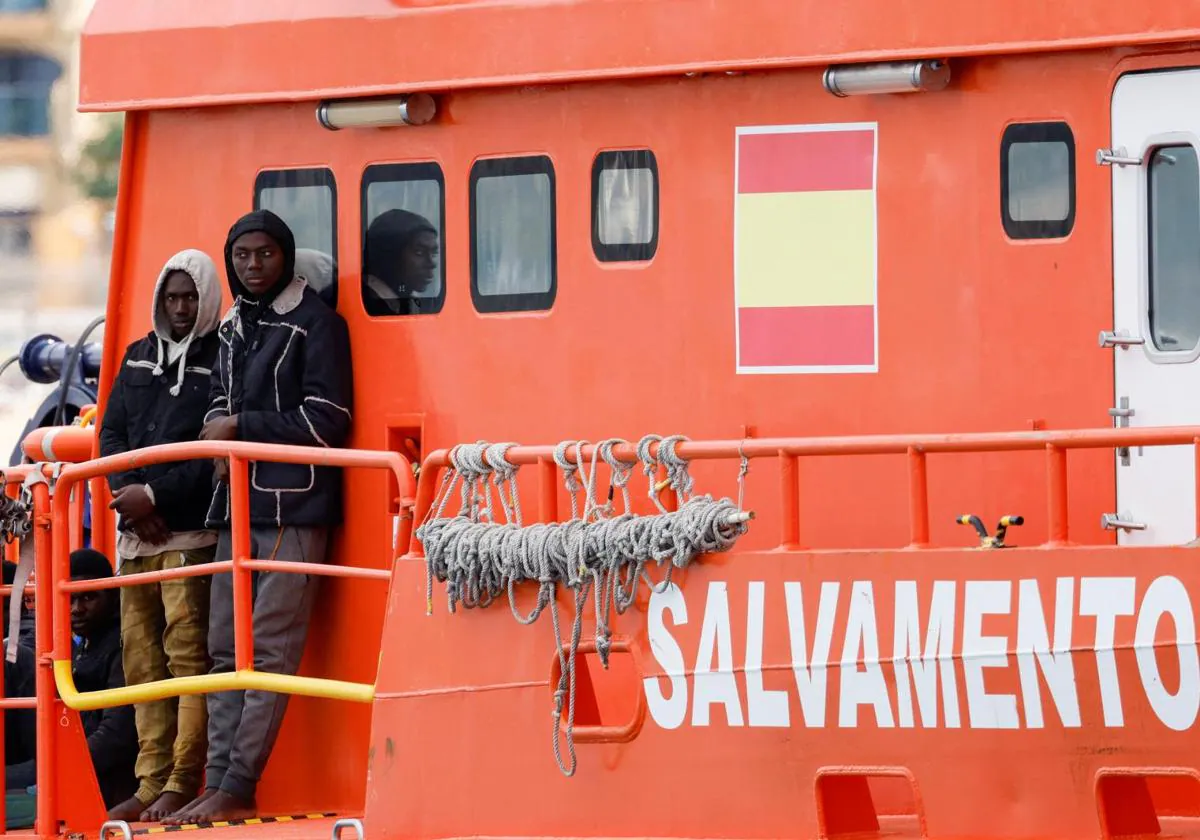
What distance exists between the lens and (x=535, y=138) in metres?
8.02

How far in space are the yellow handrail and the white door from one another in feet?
8.17

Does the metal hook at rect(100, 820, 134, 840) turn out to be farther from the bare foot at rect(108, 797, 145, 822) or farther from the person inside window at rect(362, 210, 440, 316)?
the person inside window at rect(362, 210, 440, 316)

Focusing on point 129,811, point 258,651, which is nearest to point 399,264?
point 258,651

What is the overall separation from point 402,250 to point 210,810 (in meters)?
2.18

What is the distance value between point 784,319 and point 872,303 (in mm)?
314

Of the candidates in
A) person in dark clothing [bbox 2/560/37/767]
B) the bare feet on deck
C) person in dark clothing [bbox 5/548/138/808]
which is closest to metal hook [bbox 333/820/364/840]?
the bare feet on deck

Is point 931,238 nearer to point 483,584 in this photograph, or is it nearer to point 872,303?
point 872,303

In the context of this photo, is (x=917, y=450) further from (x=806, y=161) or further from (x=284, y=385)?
(x=284, y=385)

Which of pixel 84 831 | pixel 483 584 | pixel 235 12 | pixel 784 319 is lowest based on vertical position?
pixel 84 831

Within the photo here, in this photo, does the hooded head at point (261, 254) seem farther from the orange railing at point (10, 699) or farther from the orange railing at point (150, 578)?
the orange railing at point (10, 699)

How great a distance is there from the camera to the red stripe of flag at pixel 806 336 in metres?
7.44

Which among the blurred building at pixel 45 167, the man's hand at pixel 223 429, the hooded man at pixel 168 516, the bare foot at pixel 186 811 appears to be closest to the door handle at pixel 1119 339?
the man's hand at pixel 223 429

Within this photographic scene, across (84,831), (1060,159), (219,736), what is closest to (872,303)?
(1060,159)

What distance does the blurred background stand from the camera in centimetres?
2952
